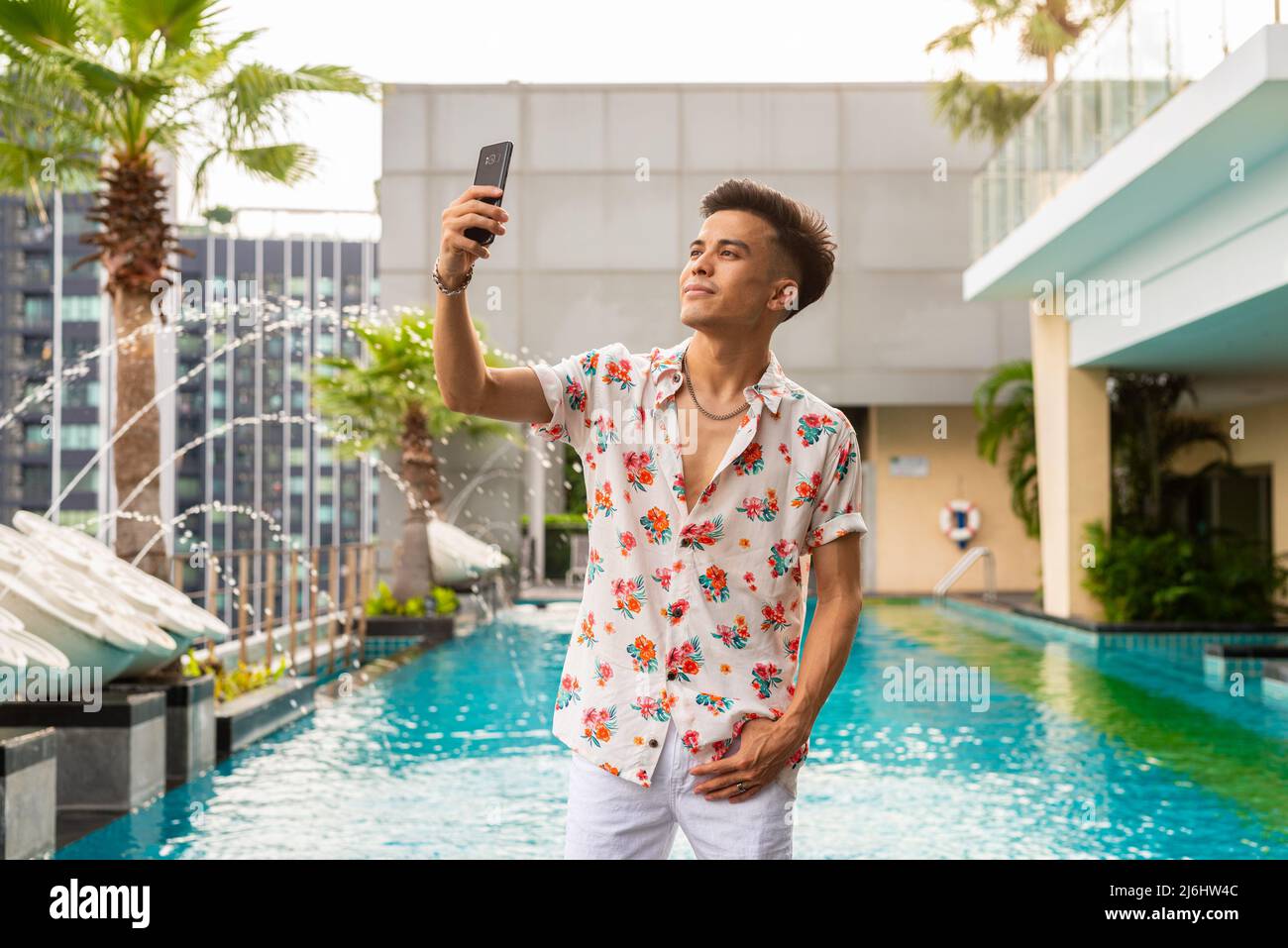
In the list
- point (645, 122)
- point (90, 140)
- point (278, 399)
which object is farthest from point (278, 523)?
point (90, 140)

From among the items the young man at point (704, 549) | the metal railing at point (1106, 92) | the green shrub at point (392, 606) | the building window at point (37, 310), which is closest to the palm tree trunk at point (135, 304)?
the young man at point (704, 549)

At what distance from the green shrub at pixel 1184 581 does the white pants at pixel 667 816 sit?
11959 mm

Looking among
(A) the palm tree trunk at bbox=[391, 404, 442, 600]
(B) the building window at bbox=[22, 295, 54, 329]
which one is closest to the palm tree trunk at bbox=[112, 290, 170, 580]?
(A) the palm tree trunk at bbox=[391, 404, 442, 600]

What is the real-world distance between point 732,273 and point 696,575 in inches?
19.5

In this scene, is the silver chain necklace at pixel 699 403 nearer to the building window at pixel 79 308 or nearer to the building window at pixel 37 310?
the building window at pixel 37 310

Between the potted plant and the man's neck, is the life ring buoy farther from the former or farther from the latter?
the man's neck

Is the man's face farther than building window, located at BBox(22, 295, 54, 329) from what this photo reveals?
No

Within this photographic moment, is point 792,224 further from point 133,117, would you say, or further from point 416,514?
point 416,514

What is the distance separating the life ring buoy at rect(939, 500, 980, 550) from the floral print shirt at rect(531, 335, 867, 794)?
19.0 meters

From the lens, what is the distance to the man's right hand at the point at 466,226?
1.94 m

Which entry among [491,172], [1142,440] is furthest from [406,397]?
[491,172]

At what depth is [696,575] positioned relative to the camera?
207cm

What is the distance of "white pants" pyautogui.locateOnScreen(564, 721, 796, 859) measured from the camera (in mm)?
2049
